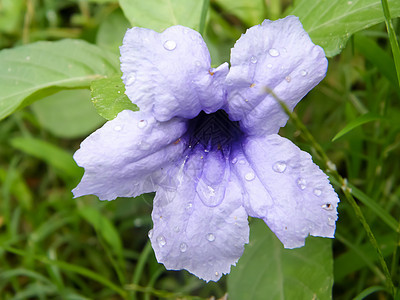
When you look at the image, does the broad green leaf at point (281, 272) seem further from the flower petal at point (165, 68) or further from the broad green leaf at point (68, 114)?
the broad green leaf at point (68, 114)

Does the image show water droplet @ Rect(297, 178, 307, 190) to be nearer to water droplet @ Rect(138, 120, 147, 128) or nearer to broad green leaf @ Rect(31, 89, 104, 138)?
water droplet @ Rect(138, 120, 147, 128)

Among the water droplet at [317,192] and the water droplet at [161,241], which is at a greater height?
the water droplet at [317,192]

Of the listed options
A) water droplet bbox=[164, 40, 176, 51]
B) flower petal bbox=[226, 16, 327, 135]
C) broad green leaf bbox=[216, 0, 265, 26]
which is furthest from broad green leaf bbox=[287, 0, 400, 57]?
Answer: broad green leaf bbox=[216, 0, 265, 26]

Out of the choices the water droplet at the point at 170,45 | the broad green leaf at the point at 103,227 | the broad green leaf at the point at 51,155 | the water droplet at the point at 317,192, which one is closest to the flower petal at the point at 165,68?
the water droplet at the point at 170,45

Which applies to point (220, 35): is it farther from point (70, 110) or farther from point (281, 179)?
point (281, 179)

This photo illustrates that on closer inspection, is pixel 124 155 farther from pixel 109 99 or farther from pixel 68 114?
pixel 68 114
